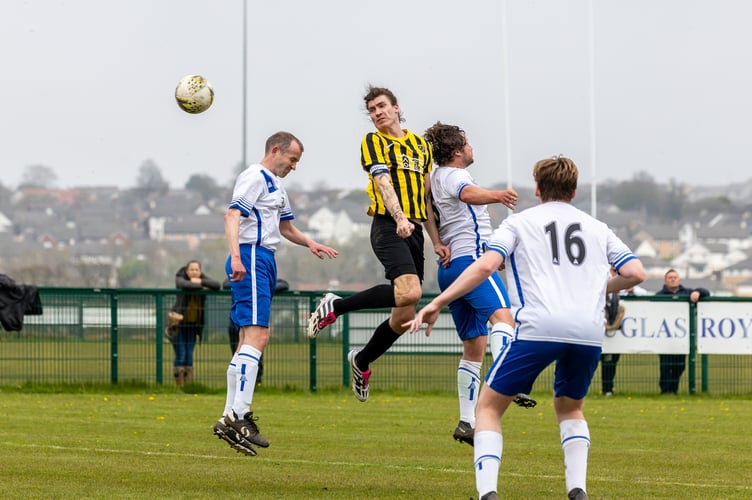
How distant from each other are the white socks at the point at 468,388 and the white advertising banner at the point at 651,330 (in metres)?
9.12

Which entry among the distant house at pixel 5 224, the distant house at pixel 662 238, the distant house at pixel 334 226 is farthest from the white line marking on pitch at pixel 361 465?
the distant house at pixel 662 238

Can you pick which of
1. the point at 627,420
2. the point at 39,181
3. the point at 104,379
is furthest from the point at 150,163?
the point at 627,420

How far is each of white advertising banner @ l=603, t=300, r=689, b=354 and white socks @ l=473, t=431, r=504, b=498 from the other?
1220cm

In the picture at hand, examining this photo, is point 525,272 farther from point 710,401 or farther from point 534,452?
point 710,401

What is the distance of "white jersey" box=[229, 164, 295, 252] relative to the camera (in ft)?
31.0

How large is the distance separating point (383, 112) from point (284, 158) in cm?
83

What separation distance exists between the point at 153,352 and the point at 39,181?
4654cm

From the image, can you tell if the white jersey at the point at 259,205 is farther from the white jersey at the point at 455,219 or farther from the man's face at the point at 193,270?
the man's face at the point at 193,270

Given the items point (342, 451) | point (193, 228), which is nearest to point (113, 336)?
point (342, 451)

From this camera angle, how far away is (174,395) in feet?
58.6

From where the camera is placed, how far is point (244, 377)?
9.50 meters

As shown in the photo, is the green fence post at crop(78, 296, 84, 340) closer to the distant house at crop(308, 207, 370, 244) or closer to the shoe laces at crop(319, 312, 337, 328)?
the shoe laces at crop(319, 312, 337, 328)

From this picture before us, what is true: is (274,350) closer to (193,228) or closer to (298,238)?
(298,238)

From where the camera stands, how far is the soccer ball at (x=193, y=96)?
11.8 m
